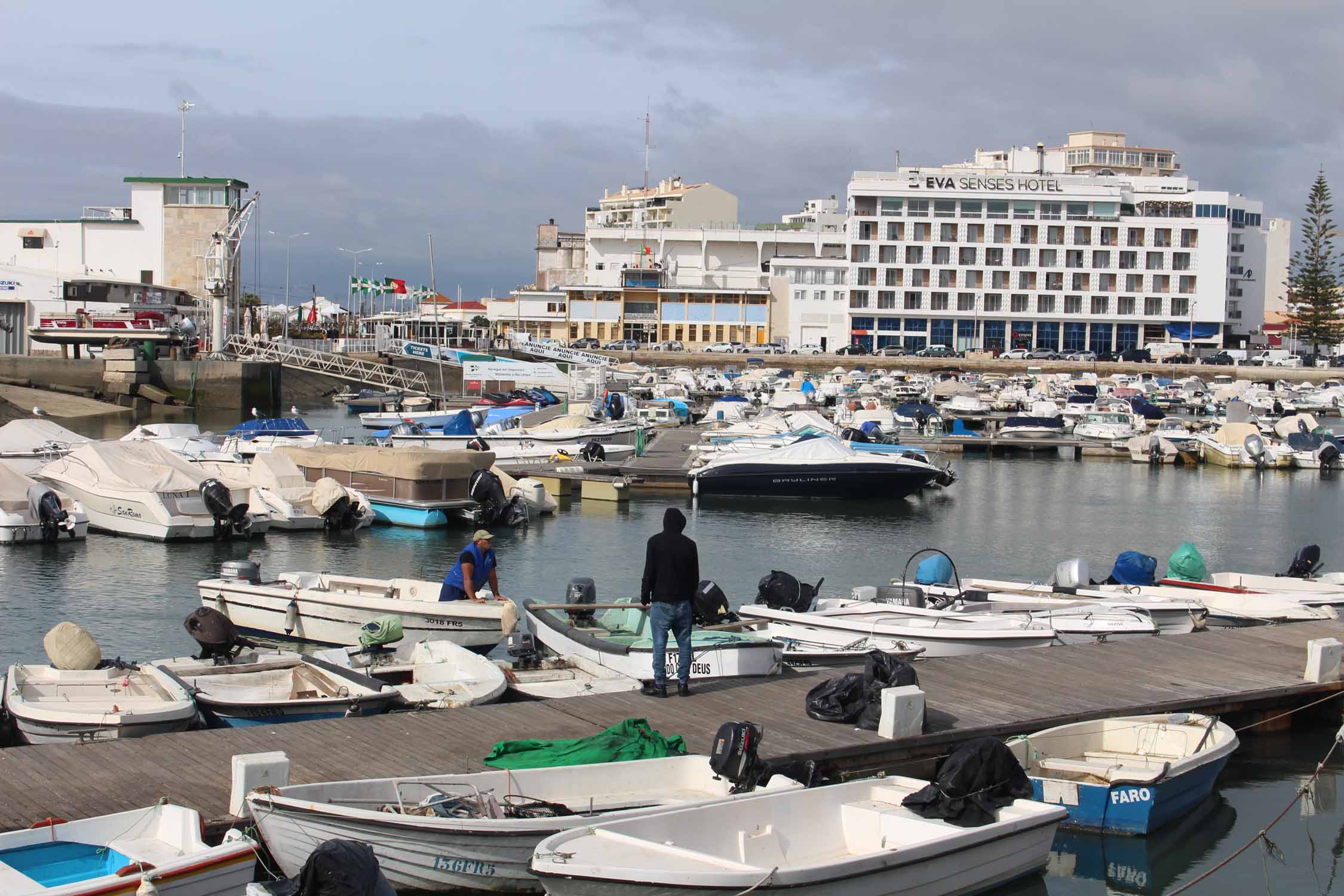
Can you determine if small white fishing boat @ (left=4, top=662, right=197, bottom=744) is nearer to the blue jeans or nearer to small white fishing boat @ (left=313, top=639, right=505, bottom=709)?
small white fishing boat @ (left=313, top=639, right=505, bottom=709)

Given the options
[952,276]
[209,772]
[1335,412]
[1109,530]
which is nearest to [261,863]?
[209,772]

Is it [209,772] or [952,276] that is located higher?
[952,276]

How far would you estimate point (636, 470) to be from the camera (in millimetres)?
41719

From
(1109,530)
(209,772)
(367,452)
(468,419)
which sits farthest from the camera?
(468,419)

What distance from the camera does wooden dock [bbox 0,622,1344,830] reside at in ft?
33.2

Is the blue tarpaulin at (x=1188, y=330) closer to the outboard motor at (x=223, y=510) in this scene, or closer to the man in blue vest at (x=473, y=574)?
the outboard motor at (x=223, y=510)

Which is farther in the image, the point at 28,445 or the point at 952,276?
the point at 952,276

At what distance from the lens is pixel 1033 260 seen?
114 m

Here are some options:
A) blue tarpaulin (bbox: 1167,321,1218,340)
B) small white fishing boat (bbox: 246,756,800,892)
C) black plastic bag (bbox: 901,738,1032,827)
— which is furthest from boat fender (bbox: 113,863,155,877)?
blue tarpaulin (bbox: 1167,321,1218,340)

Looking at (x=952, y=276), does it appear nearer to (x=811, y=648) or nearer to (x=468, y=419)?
(x=468, y=419)

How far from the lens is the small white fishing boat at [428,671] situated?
1322 cm

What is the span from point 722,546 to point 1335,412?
63.8 m

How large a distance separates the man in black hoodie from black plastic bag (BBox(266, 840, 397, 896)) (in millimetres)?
4722

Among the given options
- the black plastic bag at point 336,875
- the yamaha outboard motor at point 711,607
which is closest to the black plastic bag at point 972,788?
the black plastic bag at point 336,875
